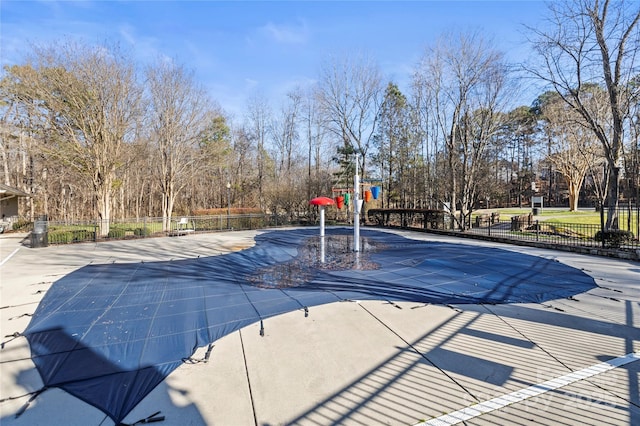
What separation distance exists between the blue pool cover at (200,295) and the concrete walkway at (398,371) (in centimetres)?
25

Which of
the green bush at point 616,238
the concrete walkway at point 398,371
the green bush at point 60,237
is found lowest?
the concrete walkway at point 398,371

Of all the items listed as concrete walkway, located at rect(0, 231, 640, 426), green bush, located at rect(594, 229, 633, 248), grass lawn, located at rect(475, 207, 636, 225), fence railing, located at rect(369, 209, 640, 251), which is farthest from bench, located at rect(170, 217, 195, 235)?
grass lawn, located at rect(475, 207, 636, 225)

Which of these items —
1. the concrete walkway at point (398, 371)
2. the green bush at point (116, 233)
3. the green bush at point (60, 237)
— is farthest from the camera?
the green bush at point (116, 233)

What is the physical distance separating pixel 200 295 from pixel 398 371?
12.4ft

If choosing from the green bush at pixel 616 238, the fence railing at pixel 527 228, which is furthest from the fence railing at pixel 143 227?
the green bush at pixel 616 238

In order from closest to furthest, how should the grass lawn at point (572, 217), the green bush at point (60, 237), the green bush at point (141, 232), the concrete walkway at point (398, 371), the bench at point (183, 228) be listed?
the concrete walkway at point (398, 371) → the green bush at point (60, 237) → the green bush at point (141, 232) → the bench at point (183, 228) → the grass lawn at point (572, 217)

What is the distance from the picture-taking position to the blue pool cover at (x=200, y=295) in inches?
120

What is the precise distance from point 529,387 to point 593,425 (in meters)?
0.48

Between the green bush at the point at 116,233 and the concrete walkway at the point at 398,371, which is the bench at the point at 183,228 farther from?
the concrete walkway at the point at 398,371

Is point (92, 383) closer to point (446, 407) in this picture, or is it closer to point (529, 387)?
point (446, 407)

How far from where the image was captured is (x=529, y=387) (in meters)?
2.73

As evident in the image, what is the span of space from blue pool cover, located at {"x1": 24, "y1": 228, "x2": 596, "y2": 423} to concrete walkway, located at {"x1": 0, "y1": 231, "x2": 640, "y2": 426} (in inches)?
9.7

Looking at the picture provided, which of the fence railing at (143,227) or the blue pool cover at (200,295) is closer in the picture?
the blue pool cover at (200,295)

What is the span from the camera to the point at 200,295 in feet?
17.8
